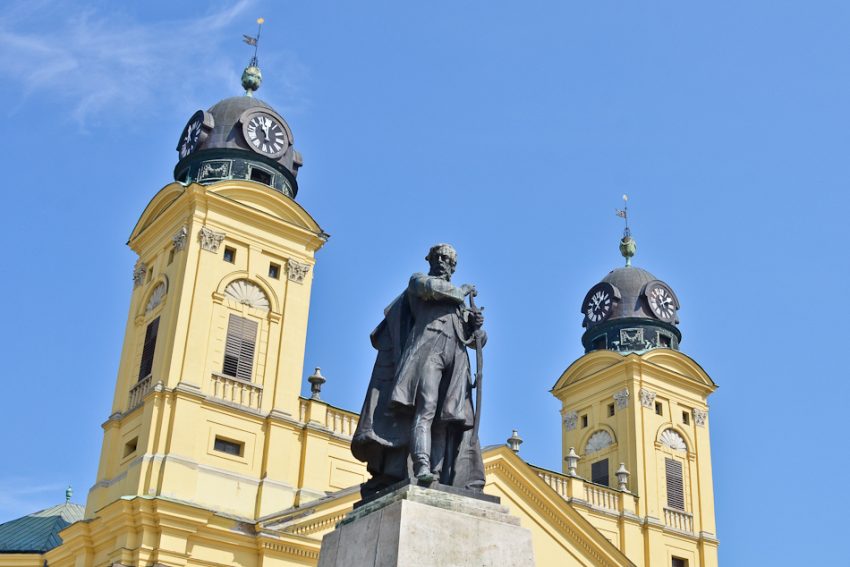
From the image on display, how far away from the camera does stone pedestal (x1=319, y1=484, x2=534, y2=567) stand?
296 inches

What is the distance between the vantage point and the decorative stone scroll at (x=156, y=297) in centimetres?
3147

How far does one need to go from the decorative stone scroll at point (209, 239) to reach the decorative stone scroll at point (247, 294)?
1172 mm

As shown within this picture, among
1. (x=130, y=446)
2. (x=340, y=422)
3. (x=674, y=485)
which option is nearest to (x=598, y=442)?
(x=674, y=485)

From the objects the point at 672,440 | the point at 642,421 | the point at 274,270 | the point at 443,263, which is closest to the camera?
the point at 443,263

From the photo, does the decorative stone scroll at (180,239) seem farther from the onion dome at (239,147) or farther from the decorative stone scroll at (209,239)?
the onion dome at (239,147)

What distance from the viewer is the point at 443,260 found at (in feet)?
30.6

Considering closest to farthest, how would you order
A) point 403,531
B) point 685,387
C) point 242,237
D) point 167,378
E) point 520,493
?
point 403,531
point 167,378
point 242,237
point 520,493
point 685,387

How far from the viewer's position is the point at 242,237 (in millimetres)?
31766

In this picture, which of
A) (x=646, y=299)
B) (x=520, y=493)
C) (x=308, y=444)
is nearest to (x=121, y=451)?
(x=308, y=444)

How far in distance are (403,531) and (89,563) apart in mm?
24548

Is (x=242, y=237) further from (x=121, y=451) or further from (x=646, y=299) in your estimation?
(x=646, y=299)

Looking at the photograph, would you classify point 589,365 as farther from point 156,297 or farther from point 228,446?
point 156,297

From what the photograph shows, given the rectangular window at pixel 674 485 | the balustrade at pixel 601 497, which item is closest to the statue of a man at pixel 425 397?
the balustrade at pixel 601 497

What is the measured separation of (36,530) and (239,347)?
13.1 meters
